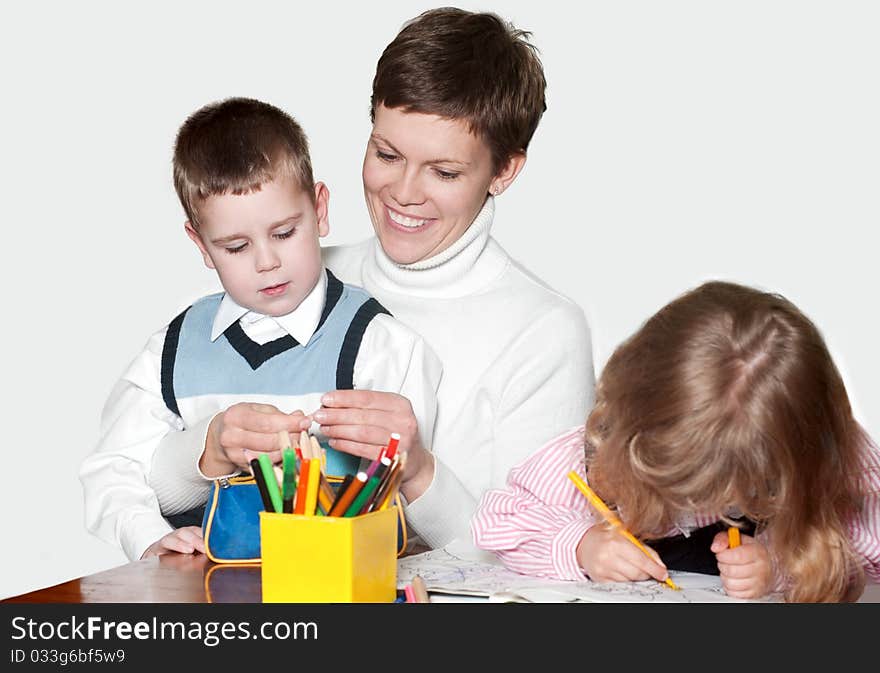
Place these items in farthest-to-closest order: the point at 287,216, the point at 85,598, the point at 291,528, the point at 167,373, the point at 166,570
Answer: the point at 167,373 → the point at 287,216 → the point at 166,570 → the point at 85,598 → the point at 291,528

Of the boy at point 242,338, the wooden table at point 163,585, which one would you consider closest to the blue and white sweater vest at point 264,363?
the boy at point 242,338

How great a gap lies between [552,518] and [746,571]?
32 centimetres

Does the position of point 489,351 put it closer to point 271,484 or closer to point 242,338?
point 242,338

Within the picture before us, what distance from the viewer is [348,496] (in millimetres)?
1597

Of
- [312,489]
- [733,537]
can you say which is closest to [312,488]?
[312,489]

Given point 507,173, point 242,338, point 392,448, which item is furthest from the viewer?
point 507,173

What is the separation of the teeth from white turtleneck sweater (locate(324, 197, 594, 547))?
2.9 inches

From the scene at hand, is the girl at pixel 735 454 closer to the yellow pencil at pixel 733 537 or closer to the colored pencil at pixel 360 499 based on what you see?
the yellow pencil at pixel 733 537

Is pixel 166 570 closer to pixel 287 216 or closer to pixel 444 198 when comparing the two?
pixel 287 216

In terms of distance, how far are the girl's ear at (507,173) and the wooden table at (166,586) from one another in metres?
0.93

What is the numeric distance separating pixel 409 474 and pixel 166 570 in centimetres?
45
